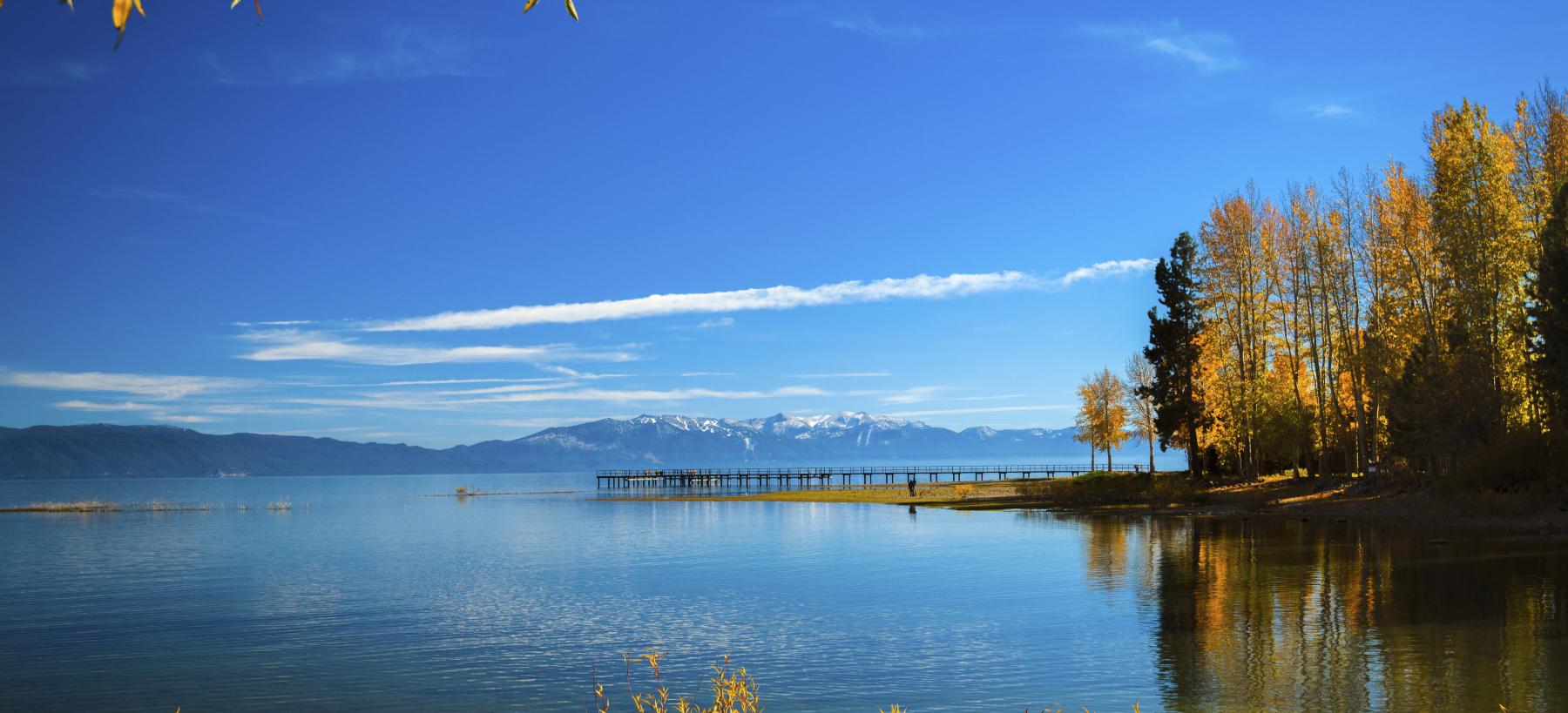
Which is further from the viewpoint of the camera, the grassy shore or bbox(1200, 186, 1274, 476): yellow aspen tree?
bbox(1200, 186, 1274, 476): yellow aspen tree

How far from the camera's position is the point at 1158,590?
2916cm

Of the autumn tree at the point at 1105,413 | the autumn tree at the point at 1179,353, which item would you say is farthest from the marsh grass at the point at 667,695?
the autumn tree at the point at 1105,413

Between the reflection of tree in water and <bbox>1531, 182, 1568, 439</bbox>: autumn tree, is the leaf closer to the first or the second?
the reflection of tree in water

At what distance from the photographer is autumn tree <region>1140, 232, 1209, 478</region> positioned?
63.8 meters

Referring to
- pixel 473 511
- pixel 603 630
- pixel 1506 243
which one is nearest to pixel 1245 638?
pixel 603 630

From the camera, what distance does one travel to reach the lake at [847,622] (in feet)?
60.2

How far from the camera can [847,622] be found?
87.5 feet

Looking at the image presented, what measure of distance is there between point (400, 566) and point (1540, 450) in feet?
146

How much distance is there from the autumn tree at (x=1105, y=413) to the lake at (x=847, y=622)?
42.5 m

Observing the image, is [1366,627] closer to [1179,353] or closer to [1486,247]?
[1486,247]

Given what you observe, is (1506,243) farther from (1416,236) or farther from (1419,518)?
A: (1419,518)

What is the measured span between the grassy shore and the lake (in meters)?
2.90

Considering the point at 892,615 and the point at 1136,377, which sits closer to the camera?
the point at 892,615

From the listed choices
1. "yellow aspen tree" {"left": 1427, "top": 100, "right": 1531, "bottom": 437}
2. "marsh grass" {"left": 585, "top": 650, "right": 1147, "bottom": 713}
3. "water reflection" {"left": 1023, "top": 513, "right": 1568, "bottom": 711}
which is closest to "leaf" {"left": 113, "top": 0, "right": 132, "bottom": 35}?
"marsh grass" {"left": 585, "top": 650, "right": 1147, "bottom": 713}
